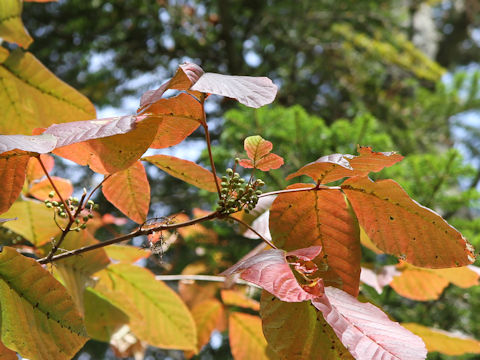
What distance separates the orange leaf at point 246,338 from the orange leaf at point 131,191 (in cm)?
36

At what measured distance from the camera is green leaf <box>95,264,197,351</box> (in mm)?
688

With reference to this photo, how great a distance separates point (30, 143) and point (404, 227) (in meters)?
0.34

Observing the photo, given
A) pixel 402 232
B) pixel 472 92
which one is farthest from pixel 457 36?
pixel 402 232

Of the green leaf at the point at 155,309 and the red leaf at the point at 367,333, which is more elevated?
the red leaf at the point at 367,333

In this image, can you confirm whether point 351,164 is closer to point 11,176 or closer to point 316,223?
point 316,223

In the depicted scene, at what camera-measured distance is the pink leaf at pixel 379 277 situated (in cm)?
63

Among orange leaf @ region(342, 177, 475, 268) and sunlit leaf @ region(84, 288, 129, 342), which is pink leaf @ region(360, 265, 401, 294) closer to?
orange leaf @ region(342, 177, 475, 268)

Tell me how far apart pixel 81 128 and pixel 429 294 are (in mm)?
571

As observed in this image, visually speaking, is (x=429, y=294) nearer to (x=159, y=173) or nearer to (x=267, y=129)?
(x=267, y=129)

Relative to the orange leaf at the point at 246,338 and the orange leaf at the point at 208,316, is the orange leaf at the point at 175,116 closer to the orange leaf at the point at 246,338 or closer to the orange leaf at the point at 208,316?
the orange leaf at the point at 246,338

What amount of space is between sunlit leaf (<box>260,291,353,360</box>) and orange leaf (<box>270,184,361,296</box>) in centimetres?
7

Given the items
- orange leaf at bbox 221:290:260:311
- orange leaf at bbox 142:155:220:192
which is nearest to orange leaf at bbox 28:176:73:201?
orange leaf at bbox 142:155:220:192

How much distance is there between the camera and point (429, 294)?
0.68 m

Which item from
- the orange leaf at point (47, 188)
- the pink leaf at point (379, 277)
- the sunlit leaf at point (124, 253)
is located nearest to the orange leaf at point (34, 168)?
the orange leaf at point (47, 188)
